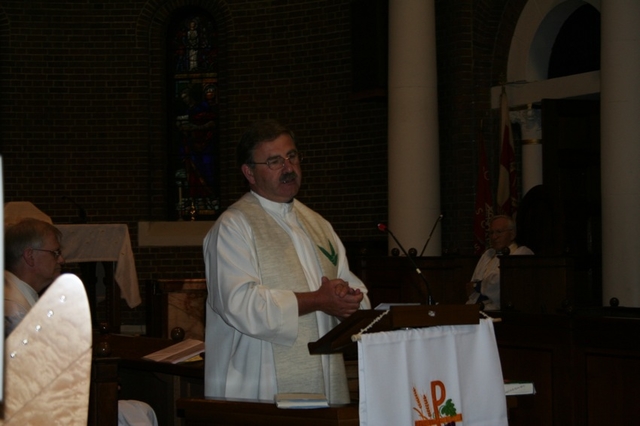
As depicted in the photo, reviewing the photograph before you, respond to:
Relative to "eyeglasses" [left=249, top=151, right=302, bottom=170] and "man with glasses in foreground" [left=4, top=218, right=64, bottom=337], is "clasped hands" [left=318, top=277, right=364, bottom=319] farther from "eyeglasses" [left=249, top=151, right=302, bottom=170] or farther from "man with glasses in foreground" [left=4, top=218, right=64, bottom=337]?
"man with glasses in foreground" [left=4, top=218, right=64, bottom=337]

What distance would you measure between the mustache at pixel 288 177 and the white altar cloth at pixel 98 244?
5.54m

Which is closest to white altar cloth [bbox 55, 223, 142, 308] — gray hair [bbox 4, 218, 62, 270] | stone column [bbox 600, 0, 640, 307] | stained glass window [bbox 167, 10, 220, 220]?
stained glass window [bbox 167, 10, 220, 220]

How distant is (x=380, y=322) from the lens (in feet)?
9.51

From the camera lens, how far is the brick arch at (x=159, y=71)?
1198cm

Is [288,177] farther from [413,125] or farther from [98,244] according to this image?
[413,125]

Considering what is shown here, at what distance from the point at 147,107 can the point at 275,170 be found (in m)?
8.78

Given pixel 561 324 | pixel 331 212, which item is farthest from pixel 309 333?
pixel 331 212

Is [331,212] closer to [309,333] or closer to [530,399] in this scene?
[530,399]

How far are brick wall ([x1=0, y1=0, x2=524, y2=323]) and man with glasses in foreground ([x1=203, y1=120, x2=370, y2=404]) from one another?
7.16 m

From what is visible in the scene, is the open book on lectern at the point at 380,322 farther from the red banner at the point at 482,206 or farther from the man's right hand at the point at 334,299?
the red banner at the point at 482,206

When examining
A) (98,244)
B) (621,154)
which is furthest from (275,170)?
(98,244)

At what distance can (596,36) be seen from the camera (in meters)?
9.55

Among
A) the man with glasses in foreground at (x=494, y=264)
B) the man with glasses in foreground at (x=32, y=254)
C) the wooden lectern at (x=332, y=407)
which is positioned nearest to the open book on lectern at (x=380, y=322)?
the wooden lectern at (x=332, y=407)

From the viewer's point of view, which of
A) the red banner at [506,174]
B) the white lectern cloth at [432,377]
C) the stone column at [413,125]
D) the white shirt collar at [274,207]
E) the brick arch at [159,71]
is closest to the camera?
the white lectern cloth at [432,377]
